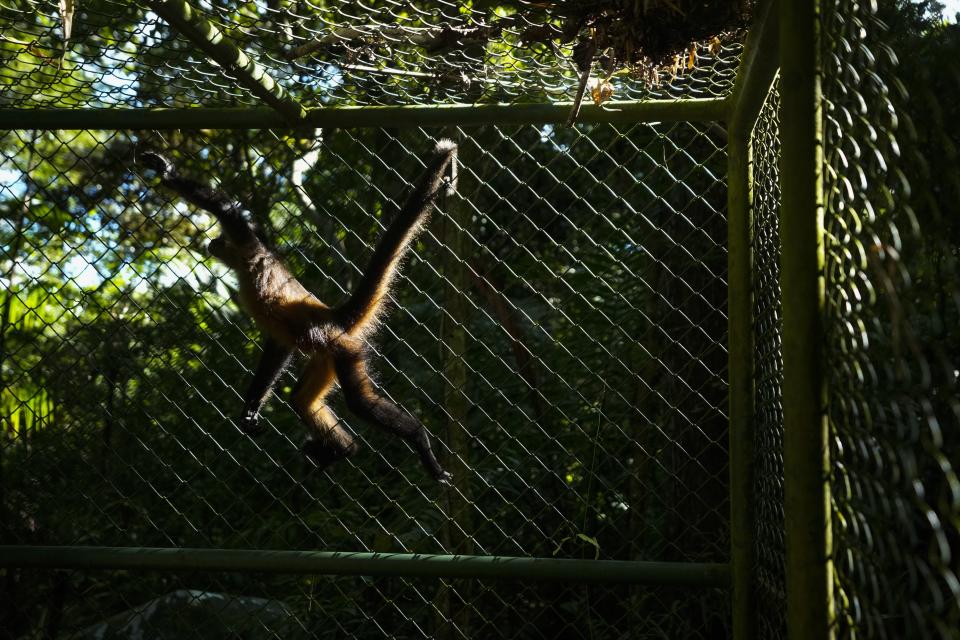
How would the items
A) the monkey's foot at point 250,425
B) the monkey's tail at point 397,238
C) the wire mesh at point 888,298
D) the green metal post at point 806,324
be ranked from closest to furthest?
the wire mesh at point 888,298 → the green metal post at point 806,324 → the monkey's tail at point 397,238 → the monkey's foot at point 250,425

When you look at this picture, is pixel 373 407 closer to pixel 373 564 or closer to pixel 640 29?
pixel 373 564

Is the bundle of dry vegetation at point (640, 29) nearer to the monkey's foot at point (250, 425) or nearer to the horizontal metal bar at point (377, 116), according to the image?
the horizontal metal bar at point (377, 116)

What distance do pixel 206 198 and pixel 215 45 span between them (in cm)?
174

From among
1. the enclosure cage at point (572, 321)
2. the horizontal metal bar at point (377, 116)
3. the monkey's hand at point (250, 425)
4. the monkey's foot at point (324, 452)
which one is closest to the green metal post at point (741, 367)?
the enclosure cage at point (572, 321)

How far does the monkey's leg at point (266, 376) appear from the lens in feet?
12.7

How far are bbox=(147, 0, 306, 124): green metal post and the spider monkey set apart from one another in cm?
107

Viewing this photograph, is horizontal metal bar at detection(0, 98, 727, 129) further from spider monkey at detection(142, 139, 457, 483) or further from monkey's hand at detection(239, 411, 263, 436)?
monkey's hand at detection(239, 411, 263, 436)

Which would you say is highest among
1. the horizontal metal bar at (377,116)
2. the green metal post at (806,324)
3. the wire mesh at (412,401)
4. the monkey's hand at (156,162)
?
the green metal post at (806,324)

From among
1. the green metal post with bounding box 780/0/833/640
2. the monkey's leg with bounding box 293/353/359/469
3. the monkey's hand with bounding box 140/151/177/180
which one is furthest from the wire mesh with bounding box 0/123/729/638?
the green metal post with bounding box 780/0/833/640

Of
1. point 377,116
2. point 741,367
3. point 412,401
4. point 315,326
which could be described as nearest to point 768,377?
point 741,367

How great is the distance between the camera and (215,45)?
76.6 inches

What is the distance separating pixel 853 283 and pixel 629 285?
126 inches

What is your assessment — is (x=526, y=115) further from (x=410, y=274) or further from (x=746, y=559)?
(x=410, y=274)

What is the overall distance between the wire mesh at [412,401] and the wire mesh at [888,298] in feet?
7.23
